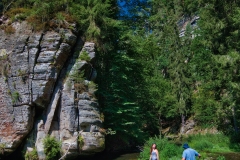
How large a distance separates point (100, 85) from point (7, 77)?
578 centimetres

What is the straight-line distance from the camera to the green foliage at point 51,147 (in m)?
14.0

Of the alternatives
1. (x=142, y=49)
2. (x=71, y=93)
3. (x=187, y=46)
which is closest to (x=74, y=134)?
(x=71, y=93)

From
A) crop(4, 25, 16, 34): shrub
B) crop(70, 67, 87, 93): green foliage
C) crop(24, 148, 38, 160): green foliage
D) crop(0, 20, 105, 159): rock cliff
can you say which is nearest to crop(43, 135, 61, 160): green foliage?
crop(0, 20, 105, 159): rock cliff

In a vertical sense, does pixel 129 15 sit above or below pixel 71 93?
above

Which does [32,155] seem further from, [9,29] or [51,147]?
[9,29]

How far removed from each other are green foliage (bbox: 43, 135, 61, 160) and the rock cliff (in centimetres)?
26

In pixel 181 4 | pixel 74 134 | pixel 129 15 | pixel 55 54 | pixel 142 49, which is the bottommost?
pixel 74 134

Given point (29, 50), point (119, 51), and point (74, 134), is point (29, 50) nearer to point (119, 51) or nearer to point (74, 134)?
point (74, 134)

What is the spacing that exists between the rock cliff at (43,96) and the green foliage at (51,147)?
0.26 metres

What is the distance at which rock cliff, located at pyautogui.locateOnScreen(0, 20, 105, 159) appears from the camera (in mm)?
14391

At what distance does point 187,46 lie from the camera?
136 feet

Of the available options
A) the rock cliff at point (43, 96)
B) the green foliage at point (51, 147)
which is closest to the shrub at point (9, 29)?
the rock cliff at point (43, 96)

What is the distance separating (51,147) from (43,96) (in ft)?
8.62

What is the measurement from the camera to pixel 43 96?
1462cm
